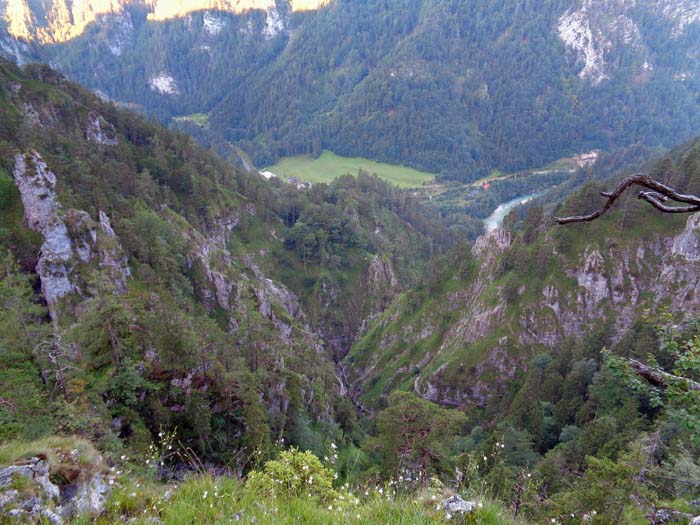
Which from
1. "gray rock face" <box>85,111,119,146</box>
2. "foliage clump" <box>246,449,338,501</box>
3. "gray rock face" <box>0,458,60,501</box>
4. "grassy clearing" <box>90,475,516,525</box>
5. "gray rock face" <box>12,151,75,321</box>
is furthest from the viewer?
"gray rock face" <box>85,111,119,146</box>

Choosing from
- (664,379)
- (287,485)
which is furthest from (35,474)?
(664,379)

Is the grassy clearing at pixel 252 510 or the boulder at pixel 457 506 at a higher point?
the grassy clearing at pixel 252 510

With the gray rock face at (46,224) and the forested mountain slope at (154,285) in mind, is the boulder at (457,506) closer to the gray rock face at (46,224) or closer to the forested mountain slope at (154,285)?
the forested mountain slope at (154,285)

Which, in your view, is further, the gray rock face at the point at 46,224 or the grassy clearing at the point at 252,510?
the gray rock face at the point at 46,224

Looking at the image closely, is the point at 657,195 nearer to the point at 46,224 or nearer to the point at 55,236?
the point at 55,236

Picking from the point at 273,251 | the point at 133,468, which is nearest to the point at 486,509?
the point at 133,468

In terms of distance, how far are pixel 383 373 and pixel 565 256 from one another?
41.8 meters

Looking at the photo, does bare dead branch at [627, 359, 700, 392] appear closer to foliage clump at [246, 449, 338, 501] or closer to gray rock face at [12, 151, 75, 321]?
foliage clump at [246, 449, 338, 501]

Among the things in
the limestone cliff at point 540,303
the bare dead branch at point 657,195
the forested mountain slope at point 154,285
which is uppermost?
the bare dead branch at point 657,195

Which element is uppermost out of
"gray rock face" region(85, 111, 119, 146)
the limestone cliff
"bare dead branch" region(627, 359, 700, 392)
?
"gray rock face" region(85, 111, 119, 146)

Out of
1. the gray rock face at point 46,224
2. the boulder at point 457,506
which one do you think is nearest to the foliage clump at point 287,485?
the boulder at point 457,506

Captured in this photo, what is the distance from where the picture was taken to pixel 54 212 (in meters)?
42.5

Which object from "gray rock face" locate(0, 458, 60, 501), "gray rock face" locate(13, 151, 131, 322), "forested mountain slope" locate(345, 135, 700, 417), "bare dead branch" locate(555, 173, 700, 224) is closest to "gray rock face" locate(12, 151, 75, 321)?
"gray rock face" locate(13, 151, 131, 322)

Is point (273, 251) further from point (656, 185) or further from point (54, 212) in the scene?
point (656, 185)
